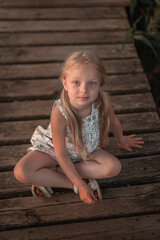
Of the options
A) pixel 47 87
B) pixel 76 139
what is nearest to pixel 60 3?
pixel 47 87

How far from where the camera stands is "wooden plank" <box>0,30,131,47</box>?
2469 millimetres

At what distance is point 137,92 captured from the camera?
214 centimetres

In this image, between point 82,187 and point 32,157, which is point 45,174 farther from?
point 82,187

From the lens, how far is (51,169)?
1.56m

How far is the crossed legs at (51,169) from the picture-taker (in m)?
1.43

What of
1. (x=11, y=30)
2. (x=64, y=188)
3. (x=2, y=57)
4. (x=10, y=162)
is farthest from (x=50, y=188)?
(x=11, y=30)

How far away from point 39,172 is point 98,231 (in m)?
0.53

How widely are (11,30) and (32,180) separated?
6.16ft

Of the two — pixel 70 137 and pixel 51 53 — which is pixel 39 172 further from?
pixel 51 53

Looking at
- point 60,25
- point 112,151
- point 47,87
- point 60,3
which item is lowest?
point 112,151

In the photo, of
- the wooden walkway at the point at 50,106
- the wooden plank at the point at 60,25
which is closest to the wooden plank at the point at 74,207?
the wooden walkway at the point at 50,106

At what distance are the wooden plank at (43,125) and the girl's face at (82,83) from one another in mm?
727

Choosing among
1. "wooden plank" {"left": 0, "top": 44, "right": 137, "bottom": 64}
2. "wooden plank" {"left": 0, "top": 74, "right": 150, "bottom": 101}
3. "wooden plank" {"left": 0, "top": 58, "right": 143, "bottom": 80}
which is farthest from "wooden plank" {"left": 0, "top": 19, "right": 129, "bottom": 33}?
"wooden plank" {"left": 0, "top": 74, "right": 150, "bottom": 101}

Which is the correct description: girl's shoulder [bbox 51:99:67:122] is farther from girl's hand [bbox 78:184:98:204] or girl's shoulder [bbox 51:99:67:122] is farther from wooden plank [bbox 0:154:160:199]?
wooden plank [bbox 0:154:160:199]
